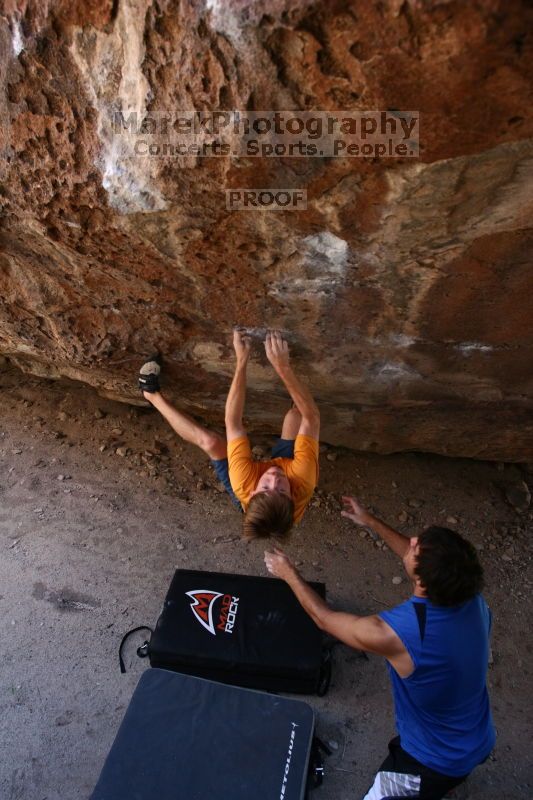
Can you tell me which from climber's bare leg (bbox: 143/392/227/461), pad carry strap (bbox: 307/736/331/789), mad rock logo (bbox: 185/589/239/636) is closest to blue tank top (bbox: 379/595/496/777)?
pad carry strap (bbox: 307/736/331/789)

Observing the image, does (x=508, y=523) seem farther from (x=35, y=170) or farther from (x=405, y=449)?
(x=35, y=170)

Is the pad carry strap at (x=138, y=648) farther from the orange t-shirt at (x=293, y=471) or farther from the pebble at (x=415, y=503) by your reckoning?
the pebble at (x=415, y=503)

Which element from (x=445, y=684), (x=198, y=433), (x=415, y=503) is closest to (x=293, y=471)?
(x=198, y=433)

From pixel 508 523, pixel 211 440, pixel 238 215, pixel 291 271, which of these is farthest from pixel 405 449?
pixel 238 215

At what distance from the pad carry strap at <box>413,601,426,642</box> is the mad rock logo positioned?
1361 mm

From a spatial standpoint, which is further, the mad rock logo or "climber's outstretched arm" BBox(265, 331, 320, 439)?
the mad rock logo

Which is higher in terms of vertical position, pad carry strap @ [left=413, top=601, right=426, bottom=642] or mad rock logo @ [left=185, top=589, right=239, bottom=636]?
pad carry strap @ [left=413, top=601, right=426, bottom=642]

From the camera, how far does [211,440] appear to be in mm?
3162

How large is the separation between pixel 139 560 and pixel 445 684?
215 cm

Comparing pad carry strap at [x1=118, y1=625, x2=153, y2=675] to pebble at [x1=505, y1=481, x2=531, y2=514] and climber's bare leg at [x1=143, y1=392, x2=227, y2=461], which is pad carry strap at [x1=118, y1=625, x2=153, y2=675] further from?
pebble at [x1=505, y1=481, x2=531, y2=514]

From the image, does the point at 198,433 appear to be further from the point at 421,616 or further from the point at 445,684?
the point at 445,684

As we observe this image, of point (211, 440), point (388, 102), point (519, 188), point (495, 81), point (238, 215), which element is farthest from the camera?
point (211, 440)

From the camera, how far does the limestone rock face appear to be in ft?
5.15

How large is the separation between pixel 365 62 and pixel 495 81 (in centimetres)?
34
